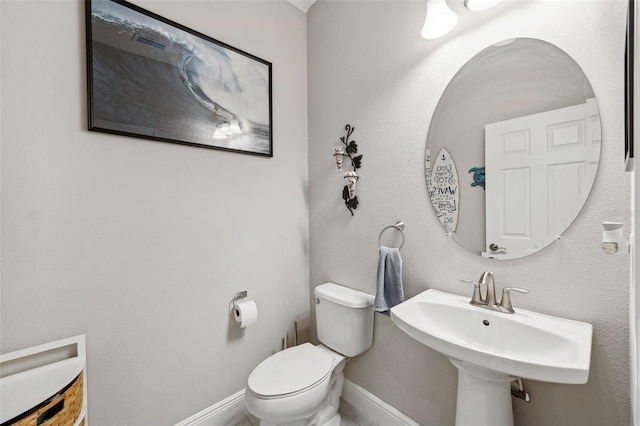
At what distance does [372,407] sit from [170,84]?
2072 mm

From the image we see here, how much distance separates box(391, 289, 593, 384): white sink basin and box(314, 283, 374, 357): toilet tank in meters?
0.41

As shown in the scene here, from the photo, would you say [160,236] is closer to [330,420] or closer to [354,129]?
[354,129]

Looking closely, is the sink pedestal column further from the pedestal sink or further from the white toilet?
the white toilet

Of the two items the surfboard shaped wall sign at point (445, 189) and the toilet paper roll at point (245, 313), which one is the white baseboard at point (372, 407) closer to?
the toilet paper roll at point (245, 313)

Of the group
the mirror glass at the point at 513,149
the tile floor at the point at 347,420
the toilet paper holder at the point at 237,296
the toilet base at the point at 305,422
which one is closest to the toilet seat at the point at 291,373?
the toilet base at the point at 305,422

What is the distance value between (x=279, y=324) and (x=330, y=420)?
0.61 metres

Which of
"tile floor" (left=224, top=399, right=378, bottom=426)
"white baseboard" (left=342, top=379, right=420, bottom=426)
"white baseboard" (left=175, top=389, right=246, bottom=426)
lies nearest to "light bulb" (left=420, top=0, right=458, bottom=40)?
"white baseboard" (left=342, top=379, right=420, bottom=426)

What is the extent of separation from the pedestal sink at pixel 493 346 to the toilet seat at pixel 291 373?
573mm

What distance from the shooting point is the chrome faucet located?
106cm

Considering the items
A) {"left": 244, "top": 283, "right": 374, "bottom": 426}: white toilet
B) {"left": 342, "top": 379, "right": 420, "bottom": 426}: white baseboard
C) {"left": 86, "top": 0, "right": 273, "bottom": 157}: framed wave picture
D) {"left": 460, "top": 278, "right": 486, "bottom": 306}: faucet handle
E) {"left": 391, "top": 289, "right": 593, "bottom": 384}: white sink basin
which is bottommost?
{"left": 342, "top": 379, "right": 420, "bottom": 426}: white baseboard

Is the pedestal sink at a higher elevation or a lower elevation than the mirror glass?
lower

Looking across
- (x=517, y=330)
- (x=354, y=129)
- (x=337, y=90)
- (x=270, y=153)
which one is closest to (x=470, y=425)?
(x=517, y=330)

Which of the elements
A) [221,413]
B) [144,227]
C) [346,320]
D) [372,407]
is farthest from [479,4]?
[221,413]

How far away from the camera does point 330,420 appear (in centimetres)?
155
